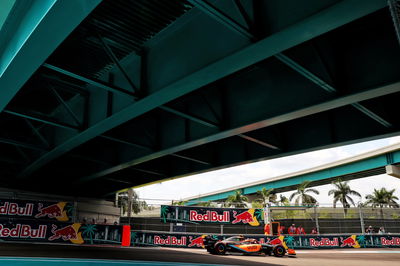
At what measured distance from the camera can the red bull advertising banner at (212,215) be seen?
84.5 ft

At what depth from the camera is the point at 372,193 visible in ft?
242

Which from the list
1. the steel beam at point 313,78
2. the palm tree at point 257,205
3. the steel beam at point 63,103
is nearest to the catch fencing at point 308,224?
the palm tree at point 257,205

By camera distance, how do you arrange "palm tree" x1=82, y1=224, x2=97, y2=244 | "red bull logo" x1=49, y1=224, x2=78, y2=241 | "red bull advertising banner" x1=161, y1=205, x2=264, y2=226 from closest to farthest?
"red bull logo" x1=49, y1=224, x2=78, y2=241 < "palm tree" x1=82, y1=224, x2=97, y2=244 < "red bull advertising banner" x1=161, y1=205, x2=264, y2=226

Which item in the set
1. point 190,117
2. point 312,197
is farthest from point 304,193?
point 190,117

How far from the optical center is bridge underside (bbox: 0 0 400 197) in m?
6.57

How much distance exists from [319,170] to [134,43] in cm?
4804

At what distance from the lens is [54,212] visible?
24.4 metres

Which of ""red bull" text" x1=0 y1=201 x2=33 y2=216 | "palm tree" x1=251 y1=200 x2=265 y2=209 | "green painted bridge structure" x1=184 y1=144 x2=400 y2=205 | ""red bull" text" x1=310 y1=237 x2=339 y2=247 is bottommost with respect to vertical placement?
""red bull" text" x1=310 y1=237 x2=339 y2=247

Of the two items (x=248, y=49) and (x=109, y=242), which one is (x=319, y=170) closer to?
(x=109, y=242)

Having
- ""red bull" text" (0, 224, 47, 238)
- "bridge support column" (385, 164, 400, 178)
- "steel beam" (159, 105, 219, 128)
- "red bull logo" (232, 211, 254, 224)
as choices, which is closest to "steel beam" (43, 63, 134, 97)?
"steel beam" (159, 105, 219, 128)

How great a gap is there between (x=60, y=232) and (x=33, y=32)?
21.4 m

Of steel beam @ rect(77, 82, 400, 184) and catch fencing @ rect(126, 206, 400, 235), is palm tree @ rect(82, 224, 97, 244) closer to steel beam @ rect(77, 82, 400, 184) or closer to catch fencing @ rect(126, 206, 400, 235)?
catch fencing @ rect(126, 206, 400, 235)

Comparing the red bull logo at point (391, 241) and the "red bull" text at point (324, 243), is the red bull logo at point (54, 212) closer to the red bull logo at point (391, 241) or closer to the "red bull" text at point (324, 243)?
the "red bull" text at point (324, 243)

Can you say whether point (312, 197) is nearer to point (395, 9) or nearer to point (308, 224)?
point (308, 224)
